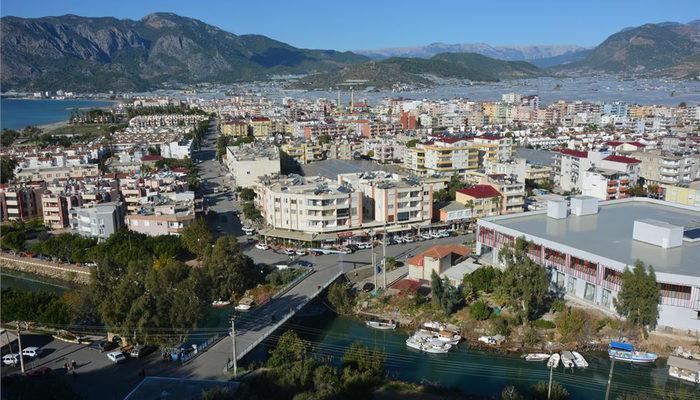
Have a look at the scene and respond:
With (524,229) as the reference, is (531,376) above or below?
below

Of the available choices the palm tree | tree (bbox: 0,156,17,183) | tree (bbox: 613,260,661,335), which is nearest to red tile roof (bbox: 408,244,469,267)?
tree (bbox: 613,260,661,335)

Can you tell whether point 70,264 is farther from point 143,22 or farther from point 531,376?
point 143,22

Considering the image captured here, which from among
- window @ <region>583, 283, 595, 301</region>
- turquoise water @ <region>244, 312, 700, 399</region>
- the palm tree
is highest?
the palm tree

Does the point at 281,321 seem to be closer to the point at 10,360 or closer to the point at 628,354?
the point at 10,360

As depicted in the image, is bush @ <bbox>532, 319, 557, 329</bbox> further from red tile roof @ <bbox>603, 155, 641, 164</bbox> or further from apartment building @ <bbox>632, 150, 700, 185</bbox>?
apartment building @ <bbox>632, 150, 700, 185</bbox>

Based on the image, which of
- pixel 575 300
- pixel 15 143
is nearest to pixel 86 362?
pixel 575 300

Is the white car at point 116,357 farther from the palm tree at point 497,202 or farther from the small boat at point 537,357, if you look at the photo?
the palm tree at point 497,202

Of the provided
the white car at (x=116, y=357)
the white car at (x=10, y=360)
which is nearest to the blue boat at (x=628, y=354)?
the white car at (x=116, y=357)
